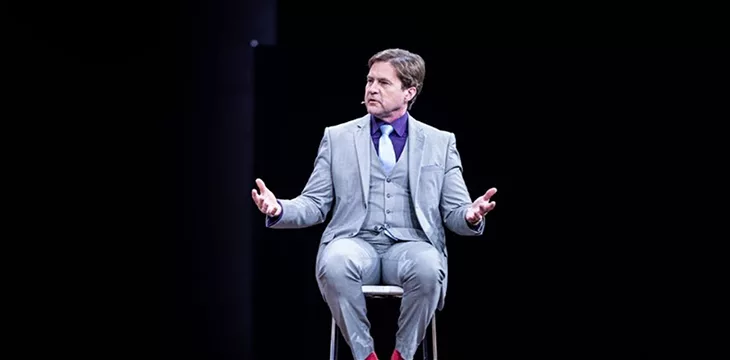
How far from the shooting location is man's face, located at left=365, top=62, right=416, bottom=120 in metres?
3.28

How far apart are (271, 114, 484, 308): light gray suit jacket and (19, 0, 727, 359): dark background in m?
0.93

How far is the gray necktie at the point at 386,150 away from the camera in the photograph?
3314mm

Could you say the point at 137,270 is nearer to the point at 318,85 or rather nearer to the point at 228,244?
the point at 228,244

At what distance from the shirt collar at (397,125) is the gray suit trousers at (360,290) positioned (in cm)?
48

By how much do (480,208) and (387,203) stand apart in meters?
0.39

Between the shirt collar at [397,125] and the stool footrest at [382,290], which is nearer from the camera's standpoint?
the stool footrest at [382,290]

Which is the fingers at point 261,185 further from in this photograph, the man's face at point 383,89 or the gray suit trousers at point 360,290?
the man's face at point 383,89

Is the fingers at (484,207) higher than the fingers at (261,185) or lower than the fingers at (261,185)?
lower

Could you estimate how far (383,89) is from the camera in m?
3.28

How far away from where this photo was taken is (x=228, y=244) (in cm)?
448

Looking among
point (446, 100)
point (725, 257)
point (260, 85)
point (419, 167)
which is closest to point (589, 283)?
point (725, 257)

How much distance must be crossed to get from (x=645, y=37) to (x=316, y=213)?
6.60ft

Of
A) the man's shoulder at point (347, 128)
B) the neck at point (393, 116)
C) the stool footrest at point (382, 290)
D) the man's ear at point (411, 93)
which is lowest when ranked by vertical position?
the stool footrest at point (382, 290)

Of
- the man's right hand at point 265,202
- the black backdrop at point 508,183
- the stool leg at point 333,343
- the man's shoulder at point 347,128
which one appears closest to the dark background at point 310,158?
the black backdrop at point 508,183
